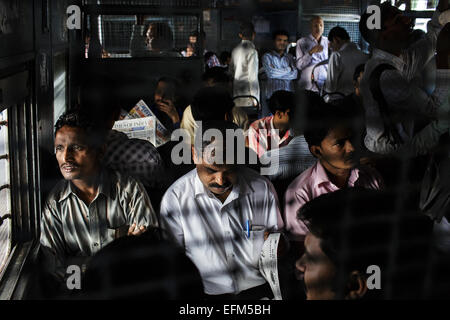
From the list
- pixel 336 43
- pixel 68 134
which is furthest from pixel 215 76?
pixel 336 43

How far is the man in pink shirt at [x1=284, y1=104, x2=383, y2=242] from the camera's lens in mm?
1537

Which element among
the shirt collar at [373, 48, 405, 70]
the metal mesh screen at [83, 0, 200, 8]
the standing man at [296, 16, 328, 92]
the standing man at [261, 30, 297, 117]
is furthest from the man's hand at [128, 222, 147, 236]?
the standing man at [261, 30, 297, 117]

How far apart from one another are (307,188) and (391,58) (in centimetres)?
63

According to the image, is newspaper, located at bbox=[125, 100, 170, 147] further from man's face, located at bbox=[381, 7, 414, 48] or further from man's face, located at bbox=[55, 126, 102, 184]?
man's face, located at bbox=[381, 7, 414, 48]

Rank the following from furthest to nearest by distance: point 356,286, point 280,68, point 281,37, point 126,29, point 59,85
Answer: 1. point 280,68
2. point 281,37
3. point 126,29
4. point 59,85
5. point 356,286

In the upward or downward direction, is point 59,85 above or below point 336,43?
below

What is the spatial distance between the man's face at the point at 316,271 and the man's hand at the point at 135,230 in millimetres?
395

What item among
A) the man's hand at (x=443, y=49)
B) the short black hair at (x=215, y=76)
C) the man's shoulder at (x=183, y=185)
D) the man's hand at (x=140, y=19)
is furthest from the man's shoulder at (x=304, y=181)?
the man's hand at (x=140, y=19)

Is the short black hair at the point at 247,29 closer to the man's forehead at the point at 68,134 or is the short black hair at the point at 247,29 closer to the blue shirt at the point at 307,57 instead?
the blue shirt at the point at 307,57

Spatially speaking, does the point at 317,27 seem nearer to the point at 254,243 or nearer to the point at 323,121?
the point at 323,121

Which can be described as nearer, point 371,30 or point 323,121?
point 323,121

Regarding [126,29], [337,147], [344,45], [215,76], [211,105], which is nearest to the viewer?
[337,147]

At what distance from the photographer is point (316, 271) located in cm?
127
